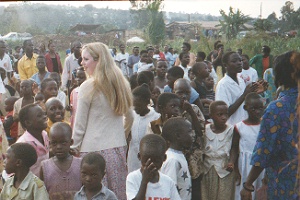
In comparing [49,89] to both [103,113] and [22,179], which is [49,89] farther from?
[22,179]

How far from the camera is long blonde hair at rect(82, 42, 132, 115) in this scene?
404cm

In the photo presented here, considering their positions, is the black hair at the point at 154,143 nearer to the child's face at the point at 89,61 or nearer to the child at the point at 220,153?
the child's face at the point at 89,61

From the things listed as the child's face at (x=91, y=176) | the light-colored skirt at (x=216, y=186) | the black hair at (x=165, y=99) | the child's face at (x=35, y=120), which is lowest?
the light-colored skirt at (x=216, y=186)

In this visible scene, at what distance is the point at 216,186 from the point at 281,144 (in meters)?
1.71

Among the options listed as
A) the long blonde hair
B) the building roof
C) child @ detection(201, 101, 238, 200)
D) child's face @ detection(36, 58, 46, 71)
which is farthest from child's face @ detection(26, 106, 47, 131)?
the building roof

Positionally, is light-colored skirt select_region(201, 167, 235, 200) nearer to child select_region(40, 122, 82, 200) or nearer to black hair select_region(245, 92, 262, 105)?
black hair select_region(245, 92, 262, 105)

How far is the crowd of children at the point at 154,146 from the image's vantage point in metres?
3.46

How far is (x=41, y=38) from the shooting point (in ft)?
89.5

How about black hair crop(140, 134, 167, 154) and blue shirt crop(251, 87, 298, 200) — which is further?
black hair crop(140, 134, 167, 154)

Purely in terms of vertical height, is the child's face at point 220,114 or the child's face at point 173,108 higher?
the child's face at point 173,108

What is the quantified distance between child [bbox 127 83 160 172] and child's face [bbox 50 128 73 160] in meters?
1.21

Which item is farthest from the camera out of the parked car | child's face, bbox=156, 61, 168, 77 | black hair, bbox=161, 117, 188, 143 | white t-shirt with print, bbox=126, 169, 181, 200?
the parked car

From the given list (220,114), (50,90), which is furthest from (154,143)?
(50,90)

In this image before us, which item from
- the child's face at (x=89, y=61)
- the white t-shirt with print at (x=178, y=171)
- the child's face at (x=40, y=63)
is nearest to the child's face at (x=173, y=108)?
the white t-shirt with print at (x=178, y=171)
